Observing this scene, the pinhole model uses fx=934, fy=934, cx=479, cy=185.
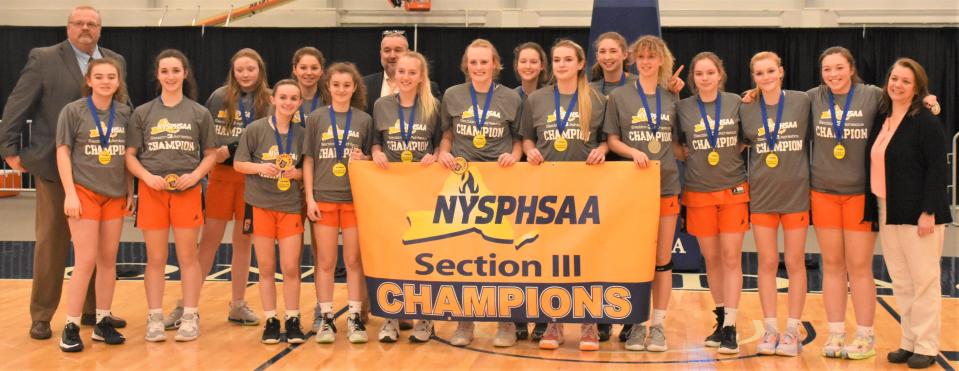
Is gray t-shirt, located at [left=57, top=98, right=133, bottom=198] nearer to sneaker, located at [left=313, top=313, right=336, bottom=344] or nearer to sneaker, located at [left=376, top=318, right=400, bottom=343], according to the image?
sneaker, located at [left=313, top=313, right=336, bottom=344]

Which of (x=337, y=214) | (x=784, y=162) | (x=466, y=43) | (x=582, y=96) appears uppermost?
(x=466, y=43)

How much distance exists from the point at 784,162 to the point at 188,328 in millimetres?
3087

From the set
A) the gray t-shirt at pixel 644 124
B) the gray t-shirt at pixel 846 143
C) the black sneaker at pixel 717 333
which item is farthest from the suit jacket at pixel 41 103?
the gray t-shirt at pixel 846 143

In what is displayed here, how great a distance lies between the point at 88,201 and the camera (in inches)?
182

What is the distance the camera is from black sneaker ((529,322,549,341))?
4.91 m

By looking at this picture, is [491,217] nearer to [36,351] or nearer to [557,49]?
[557,49]

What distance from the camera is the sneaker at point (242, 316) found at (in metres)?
5.31

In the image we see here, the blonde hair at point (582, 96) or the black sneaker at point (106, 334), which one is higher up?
the blonde hair at point (582, 96)

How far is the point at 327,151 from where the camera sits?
4.73 metres

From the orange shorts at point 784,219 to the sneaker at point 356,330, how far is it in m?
2.02

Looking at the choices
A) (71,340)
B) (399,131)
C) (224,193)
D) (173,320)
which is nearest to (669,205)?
(399,131)

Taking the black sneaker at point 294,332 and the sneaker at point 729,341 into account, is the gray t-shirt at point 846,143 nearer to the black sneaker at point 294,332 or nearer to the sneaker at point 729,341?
the sneaker at point 729,341

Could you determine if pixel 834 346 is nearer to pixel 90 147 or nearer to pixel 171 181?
pixel 171 181

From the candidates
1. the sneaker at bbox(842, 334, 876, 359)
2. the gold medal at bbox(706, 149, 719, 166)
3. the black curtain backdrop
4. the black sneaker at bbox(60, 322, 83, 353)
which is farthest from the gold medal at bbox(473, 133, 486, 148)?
the black curtain backdrop
